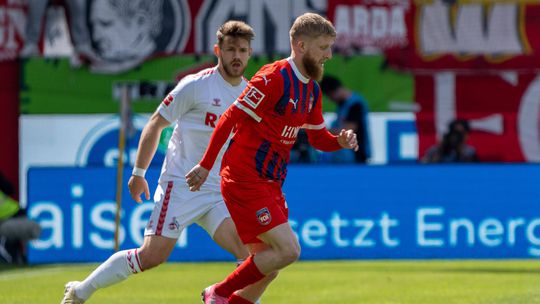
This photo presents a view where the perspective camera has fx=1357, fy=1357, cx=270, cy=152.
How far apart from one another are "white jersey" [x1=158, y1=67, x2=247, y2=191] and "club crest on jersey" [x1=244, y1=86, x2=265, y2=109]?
1.14m

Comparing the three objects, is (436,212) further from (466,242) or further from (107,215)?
(107,215)

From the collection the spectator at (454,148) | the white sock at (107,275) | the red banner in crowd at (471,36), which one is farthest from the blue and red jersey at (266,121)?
the red banner in crowd at (471,36)

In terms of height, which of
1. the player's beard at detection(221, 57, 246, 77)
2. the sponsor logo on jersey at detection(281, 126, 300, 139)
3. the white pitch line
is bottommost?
the white pitch line

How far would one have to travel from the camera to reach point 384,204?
1656 cm

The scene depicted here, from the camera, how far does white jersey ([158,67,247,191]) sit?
8977mm

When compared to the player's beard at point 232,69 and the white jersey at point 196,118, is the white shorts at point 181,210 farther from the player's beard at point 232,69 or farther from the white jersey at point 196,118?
the player's beard at point 232,69

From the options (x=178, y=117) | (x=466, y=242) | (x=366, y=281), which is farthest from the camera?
(x=466, y=242)

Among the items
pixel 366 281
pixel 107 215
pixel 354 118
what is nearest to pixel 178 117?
pixel 366 281

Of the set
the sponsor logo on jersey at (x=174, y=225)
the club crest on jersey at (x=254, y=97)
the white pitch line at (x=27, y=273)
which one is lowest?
the white pitch line at (x=27, y=273)

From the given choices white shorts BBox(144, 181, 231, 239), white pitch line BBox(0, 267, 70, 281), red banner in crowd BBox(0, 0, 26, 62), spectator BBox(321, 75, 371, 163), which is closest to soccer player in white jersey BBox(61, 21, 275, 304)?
white shorts BBox(144, 181, 231, 239)

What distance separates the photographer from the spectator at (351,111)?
21094 millimetres

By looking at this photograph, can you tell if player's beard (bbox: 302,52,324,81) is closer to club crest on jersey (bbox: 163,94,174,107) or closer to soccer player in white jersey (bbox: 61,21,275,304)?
soccer player in white jersey (bbox: 61,21,275,304)

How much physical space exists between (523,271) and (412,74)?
7678mm

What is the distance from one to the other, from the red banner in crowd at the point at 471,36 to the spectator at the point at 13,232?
Result: 23.0 feet
